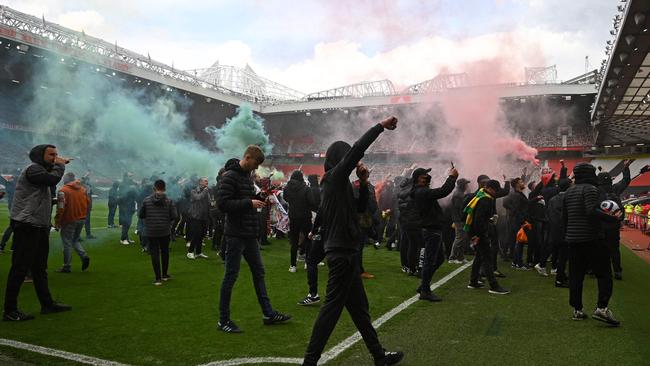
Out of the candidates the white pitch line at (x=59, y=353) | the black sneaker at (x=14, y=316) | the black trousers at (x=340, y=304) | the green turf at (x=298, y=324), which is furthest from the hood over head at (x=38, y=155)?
the black trousers at (x=340, y=304)

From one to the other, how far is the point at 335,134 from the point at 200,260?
38861mm

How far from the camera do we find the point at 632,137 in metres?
33.7

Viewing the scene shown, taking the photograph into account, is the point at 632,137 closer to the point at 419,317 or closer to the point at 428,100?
the point at 428,100

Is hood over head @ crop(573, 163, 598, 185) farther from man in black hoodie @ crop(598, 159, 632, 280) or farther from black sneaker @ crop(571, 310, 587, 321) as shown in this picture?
man in black hoodie @ crop(598, 159, 632, 280)

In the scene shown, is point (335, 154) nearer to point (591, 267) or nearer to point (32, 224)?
point (591, 267)

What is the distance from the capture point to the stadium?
4.29 metres

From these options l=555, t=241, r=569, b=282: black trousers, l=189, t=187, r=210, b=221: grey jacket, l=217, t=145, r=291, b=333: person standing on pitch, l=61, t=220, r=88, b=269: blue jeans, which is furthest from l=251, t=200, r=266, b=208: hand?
l=189, t=187, r=210, b=221: grey jacket

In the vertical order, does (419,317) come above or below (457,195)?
below

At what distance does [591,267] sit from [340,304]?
334 cm

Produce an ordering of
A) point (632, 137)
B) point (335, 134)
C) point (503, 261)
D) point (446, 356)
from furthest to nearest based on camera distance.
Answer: point (335, 134) < point (632, 137) < point (503, 261) < point (446, 356)

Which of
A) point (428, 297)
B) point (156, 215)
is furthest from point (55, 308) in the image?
point (428, 297)

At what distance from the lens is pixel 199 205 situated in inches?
392

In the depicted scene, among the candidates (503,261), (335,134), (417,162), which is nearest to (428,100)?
(417,162)

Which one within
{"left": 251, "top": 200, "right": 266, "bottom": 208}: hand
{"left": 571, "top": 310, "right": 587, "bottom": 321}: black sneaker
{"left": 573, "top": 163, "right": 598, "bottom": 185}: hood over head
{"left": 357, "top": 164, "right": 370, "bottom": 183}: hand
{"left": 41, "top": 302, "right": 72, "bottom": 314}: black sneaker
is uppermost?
{"left": 573, "top": 163, "right": 598, "bottom": 185}: hood over head
